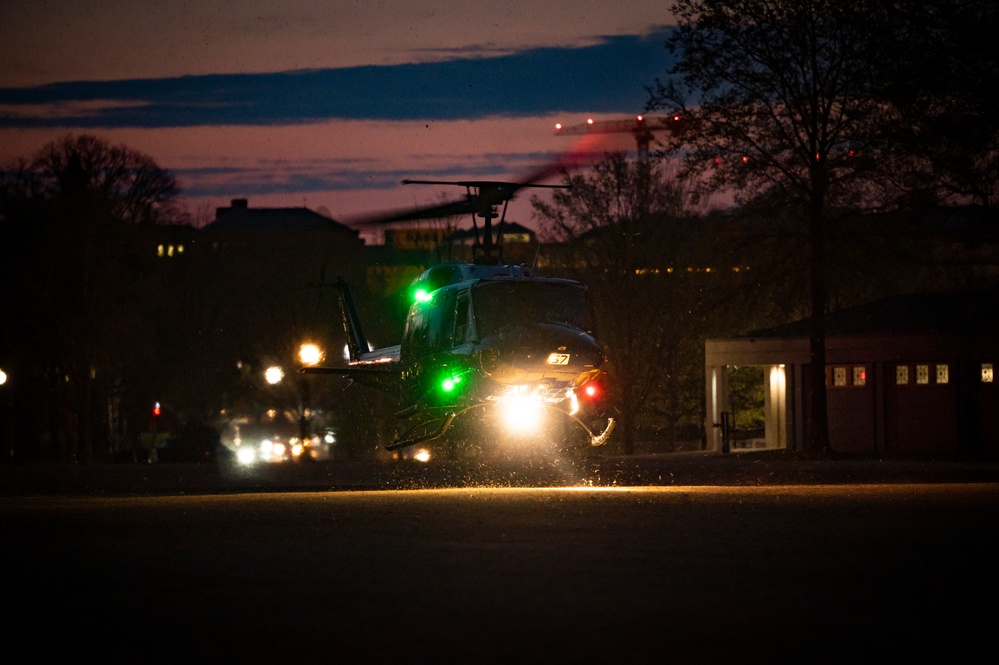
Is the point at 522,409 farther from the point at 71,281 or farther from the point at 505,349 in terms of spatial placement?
the point at 71,281

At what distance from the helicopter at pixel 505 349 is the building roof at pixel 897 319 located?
16.1 meters

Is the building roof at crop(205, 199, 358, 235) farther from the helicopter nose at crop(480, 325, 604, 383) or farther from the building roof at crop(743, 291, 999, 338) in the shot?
the helicopter nose at crop(480, 325, 604, 383)

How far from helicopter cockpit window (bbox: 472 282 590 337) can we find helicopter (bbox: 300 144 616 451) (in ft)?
0.06

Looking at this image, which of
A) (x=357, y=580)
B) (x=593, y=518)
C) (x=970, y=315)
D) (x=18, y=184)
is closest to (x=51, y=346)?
(x=18, y=184)

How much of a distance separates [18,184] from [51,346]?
20.9 feet

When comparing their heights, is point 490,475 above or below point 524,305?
below

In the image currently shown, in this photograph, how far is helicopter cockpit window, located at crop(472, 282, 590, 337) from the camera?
23.4 meters

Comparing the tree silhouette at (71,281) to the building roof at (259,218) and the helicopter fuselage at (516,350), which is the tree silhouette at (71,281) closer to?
the helicopter fuselage at (516,350)

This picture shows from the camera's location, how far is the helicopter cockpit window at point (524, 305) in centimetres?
2336

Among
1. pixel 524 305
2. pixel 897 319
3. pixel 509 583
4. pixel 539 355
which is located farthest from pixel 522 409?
pixel 897 319

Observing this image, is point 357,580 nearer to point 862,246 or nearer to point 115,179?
point 862,246

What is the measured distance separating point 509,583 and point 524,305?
13687 millimetres

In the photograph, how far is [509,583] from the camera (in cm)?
998

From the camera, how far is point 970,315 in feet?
108
